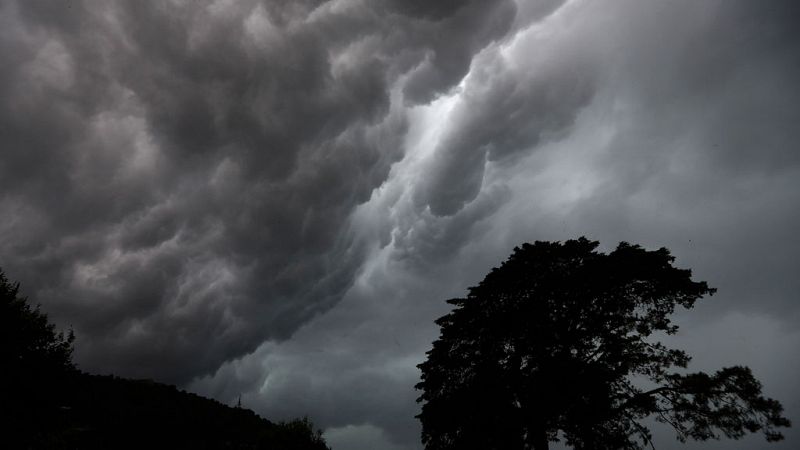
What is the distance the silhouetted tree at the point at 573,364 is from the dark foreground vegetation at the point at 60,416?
11.4m

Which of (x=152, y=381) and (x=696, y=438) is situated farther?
(x=152, y=381)

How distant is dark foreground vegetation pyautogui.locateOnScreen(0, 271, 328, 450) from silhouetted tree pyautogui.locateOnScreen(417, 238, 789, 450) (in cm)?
1143

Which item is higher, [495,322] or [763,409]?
[495,322]

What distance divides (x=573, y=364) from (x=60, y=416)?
104 feet

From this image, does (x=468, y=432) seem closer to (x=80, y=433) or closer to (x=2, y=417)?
(x=80, y=433)

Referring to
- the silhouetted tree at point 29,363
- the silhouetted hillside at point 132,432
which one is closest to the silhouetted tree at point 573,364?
the silhouetted hillside at point 132,432

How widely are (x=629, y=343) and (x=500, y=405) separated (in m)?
7.86

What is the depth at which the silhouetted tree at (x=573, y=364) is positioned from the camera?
17.7m

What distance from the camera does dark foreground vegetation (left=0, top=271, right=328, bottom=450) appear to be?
60.0ft

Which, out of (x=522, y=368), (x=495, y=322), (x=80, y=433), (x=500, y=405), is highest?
(x=495, y=322)

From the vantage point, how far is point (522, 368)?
2262 centimetres

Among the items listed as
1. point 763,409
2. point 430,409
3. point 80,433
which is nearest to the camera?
point 763,409

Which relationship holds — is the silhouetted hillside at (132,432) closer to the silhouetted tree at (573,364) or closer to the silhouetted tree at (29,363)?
the silhouetted tree at (29,363)

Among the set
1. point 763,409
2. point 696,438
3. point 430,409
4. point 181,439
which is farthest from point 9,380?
point 763,409
